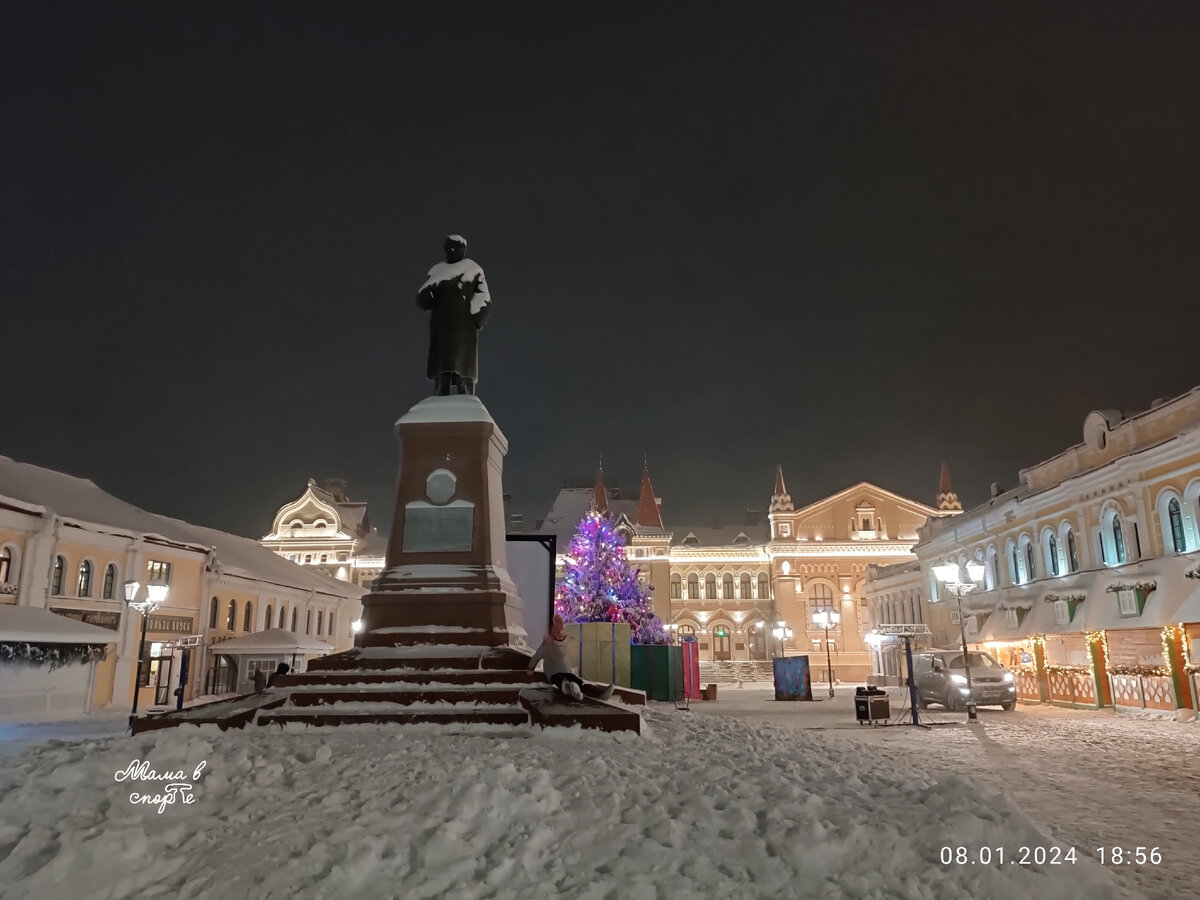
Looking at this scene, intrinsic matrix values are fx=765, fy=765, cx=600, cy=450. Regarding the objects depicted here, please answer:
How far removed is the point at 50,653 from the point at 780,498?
49.3 metres

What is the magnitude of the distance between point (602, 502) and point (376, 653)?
52.6 meters

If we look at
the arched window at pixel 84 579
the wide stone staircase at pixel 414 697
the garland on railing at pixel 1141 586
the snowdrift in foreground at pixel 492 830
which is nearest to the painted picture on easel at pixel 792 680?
the garland on railing at pixel 1141 586

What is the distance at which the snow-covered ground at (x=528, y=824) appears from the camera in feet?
14.6

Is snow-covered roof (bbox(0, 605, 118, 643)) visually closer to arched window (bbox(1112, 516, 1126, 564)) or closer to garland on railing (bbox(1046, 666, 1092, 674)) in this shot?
garland on railing (bbox(1046, 666, 1092, 674))

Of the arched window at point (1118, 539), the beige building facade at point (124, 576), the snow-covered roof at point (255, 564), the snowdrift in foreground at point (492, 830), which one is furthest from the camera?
the snow-covered roof at point (255, 564)

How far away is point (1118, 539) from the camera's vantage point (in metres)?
23.7

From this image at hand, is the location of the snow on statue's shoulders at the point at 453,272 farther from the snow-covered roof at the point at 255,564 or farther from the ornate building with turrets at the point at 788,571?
the ornate building with turrets at the point at 788,571

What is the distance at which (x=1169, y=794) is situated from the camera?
8.45 m

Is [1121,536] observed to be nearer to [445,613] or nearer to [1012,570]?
[1012,570]

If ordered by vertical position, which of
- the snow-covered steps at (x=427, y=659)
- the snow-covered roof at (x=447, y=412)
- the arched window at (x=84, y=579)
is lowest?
the snow-covered steps at (x=427, y=659)

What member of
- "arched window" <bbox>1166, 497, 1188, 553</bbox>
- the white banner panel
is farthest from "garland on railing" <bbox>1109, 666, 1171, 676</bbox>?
the white banner panel

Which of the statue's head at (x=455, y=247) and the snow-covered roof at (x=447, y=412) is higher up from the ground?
the statue's head at (x=455, y=247)

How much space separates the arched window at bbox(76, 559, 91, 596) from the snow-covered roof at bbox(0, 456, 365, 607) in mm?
1305

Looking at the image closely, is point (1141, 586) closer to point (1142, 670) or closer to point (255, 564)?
point (1142, 670)
